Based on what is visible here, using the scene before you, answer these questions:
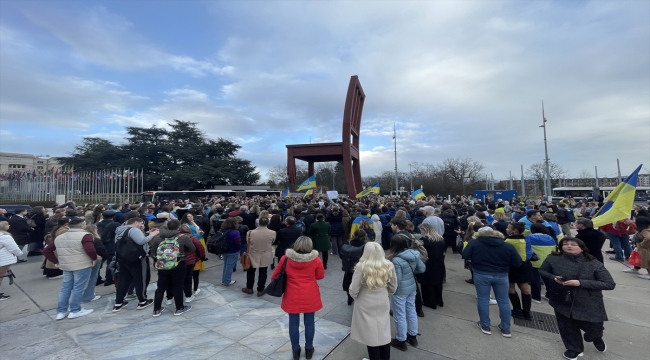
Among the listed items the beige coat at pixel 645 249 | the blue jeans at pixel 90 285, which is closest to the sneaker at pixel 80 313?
the blue jeans at pixel 90 285

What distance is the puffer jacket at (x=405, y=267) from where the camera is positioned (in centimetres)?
363

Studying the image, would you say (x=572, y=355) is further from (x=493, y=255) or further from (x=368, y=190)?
(x=368, y=190)

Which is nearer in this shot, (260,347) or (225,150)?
(260,347)

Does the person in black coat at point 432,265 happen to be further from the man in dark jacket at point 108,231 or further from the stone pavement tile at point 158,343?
the man in dark jacket at point 108,231

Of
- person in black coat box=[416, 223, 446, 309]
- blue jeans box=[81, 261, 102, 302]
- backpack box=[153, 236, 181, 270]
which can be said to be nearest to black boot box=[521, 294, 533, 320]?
person in black coat box=[416, 223, 446, 309]

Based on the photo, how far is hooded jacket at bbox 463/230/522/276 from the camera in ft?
12.8

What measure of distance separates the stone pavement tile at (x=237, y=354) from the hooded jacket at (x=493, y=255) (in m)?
3.45

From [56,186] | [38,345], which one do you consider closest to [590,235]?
[38,345]

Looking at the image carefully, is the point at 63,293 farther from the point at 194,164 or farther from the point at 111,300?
the point at 194,164

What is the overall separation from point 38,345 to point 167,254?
6.54ft

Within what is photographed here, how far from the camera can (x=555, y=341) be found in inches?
153

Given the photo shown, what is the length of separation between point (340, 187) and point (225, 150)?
29.7 m

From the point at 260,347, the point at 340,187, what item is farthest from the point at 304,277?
the point at 340,187

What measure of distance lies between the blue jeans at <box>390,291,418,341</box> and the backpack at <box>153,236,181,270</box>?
360 centimetres
